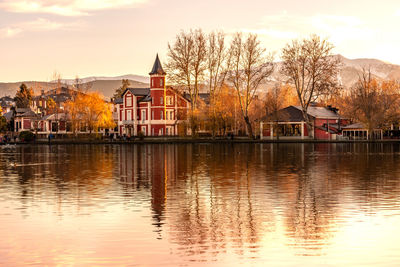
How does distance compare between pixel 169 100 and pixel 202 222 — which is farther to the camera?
pixel 169 100

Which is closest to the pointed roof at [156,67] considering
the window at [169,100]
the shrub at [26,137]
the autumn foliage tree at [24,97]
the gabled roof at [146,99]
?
the gabled roof at [146,99]

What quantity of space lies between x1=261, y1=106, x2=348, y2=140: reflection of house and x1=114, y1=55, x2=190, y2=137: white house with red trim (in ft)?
59.0

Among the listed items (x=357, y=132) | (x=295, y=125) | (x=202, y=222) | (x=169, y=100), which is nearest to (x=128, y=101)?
(x=169, y=100)

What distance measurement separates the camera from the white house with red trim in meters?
111

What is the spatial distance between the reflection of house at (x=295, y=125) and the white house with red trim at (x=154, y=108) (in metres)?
18.0

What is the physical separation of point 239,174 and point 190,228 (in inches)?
586

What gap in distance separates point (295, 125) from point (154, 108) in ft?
Result: 93.0

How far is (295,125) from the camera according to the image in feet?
330

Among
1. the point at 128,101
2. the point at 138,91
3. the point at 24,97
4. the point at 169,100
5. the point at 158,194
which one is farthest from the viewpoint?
the point at 24,97

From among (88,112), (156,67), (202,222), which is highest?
(156,67)

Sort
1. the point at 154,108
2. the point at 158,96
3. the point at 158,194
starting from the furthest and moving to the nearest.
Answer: the point at 158,96, the point at 154,108, the point at 158,194

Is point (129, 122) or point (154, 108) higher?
point (154, 108)

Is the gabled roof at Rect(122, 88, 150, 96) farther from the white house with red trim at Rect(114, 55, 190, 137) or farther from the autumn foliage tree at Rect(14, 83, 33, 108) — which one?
the autumn foliage tree at Rect(14, 83, 33, 108)

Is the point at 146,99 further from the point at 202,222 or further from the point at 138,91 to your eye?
the point at 202,222
